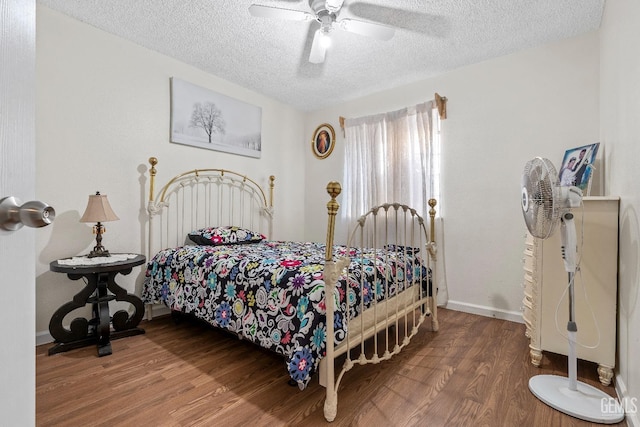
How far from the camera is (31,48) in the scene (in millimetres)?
540

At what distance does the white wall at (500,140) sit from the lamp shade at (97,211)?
9.97 ft

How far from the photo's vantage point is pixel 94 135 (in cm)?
253

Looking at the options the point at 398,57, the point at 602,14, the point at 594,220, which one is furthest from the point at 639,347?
the point at 398,57

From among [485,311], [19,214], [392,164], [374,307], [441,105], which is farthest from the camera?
[392,164]

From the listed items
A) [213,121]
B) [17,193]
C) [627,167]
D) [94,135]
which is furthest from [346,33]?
[17,193]

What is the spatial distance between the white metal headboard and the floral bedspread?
0.36 meters

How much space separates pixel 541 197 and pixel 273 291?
153 cm

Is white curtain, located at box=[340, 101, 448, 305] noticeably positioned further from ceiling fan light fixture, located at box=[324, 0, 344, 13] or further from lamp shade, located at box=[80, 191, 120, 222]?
lamp shade, located at box=[80, 191, 120, 222]

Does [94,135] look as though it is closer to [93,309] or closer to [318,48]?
[93,309]

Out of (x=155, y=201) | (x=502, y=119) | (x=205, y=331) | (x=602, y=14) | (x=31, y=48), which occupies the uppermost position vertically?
(x=602, y=14)

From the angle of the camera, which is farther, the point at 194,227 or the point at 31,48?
the point at 194,227

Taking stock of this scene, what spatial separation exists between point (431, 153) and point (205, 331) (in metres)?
2.75

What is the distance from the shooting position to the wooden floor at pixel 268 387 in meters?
1.47

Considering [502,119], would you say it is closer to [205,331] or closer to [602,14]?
[602,14]
